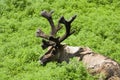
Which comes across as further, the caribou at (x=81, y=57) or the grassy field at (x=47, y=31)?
the grassy field at (x=47, y=31)

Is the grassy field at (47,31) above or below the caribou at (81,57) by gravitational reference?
below

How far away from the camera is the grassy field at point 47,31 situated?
27.0 feet

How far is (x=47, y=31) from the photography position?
10.7m

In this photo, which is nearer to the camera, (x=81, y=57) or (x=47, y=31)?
(x=81, y=57)

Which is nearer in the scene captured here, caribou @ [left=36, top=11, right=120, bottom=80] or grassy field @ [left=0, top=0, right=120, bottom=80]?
caribou @ [left=36, top=11, right=120, bottom=80]

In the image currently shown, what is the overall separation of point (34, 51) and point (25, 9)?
3023 mm

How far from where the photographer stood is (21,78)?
8.77 meters

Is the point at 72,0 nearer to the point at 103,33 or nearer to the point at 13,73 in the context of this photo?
the point at 103,33

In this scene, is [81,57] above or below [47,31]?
above

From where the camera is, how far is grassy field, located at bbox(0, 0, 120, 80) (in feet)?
27.0

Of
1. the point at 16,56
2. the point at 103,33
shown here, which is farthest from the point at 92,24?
the point at 16,56

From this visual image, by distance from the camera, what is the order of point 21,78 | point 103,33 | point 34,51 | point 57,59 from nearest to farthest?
point 57,59 → point 21,78 → point 34,51 → point 103,33

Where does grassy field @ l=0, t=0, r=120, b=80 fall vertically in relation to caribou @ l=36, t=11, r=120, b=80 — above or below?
below

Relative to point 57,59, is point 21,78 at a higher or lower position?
lower
